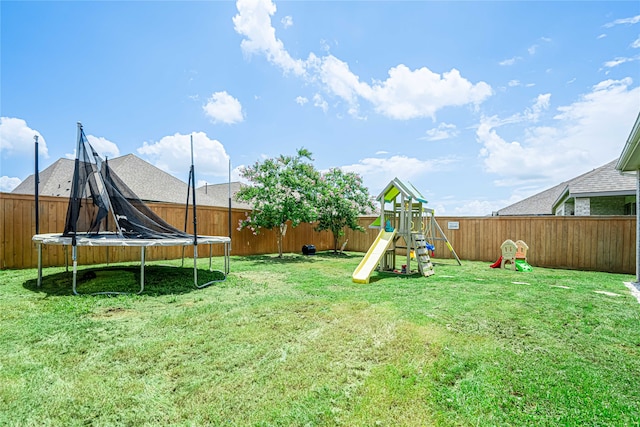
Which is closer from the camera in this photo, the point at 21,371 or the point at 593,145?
the point at 21,371

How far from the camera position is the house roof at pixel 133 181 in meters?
12.0

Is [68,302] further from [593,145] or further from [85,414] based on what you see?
[593,145]

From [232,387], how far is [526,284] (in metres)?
5.84

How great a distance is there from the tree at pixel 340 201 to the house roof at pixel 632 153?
7514 mm

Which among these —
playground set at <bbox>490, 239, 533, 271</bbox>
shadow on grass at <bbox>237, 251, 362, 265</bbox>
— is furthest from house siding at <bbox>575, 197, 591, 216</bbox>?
shadow on grass at <bbox>237, 251, 362, 265</bbox>

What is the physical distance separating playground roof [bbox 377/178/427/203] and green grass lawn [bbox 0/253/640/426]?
128 inches

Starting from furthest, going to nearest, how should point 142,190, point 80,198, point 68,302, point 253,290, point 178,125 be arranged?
point 142,190 → point 178,125 → point 80,198 → point 253,290 → point 68,302

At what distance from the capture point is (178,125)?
1102 cm

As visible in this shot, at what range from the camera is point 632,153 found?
562 cm

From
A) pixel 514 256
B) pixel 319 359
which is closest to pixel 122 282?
pixel 319 359

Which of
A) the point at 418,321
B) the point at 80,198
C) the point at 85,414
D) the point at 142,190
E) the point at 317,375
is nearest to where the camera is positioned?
the point at 85,414

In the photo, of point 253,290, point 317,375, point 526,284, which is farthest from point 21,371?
point 526,284

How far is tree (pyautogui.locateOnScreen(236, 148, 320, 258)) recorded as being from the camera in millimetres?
10188

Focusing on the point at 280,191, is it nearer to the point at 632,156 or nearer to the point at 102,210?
the point at 102,210
